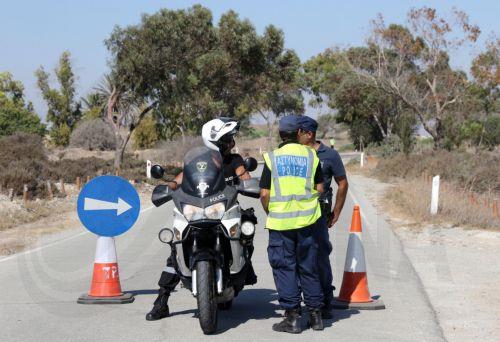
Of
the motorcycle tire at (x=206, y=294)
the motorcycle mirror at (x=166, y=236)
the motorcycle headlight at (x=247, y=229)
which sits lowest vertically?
the motorcycle tire at (x=206, y=294)

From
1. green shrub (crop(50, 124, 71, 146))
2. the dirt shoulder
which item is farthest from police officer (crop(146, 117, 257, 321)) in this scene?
green shrub (crop(50, 124, 71, 146))

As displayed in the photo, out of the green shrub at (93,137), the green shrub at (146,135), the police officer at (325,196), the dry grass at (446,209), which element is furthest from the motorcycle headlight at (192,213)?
the green shrub at (146,135)

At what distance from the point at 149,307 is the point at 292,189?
2.12m

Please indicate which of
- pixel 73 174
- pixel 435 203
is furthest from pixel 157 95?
pixel 435 203

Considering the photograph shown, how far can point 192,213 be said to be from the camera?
7.12 m

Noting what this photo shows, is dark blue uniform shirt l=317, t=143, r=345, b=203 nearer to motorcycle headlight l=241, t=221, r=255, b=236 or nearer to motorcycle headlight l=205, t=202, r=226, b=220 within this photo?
motorcycle headlight l=241, t=221, r=255, b=236

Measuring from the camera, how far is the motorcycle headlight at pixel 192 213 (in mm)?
7094

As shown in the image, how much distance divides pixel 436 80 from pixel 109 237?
48635mm

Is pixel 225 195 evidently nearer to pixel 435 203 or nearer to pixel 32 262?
pixel 32 262

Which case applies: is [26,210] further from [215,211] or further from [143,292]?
[215,211]

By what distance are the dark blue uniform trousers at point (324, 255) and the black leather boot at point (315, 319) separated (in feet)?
1.72

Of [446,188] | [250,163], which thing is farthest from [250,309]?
[446,188]

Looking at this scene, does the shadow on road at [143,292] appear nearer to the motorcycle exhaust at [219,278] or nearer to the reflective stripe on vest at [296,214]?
the motorcycle exhaust at [219,278]

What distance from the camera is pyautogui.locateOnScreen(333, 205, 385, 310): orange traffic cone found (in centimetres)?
864
